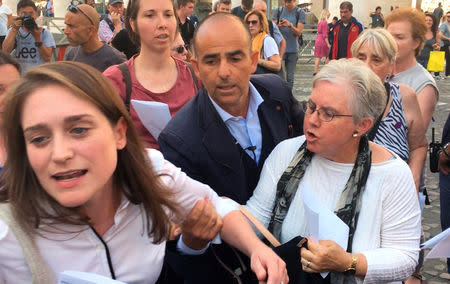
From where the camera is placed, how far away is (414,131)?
2.93m

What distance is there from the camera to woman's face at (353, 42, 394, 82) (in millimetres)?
3031

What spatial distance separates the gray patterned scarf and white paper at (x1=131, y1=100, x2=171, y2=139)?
2.65 feet

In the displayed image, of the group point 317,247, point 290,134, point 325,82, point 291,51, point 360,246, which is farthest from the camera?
point 291,51

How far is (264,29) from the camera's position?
605 centimetres

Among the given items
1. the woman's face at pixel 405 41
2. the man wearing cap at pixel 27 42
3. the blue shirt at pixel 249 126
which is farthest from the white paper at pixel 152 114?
the man wearing cap at pixel 27 42

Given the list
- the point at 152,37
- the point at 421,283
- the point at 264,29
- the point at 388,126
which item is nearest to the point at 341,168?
the point at 388,126

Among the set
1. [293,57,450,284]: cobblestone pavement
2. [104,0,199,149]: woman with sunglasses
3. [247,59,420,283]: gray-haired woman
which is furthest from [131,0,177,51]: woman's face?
[293,57,450,284]: cobblestone pavement

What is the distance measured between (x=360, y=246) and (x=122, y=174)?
1.04 m

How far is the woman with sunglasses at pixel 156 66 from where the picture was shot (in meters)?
2.80

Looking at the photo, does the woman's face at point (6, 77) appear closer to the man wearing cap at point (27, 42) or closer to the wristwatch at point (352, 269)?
the wristwatch at point (352, 269)

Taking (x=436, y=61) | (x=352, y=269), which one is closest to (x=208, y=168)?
(x=352, y=269)

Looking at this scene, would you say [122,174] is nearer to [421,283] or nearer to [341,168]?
[341,168]

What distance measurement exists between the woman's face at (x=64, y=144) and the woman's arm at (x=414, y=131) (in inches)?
85.8

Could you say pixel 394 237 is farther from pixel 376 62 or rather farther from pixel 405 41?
pixel 405 41
